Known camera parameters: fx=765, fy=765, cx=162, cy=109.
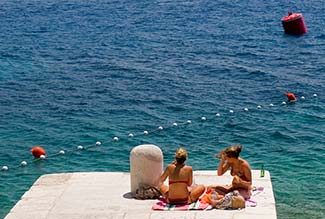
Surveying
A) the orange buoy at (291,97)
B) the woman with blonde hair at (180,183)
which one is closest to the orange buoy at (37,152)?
the woman with blonde hair at (180,183)

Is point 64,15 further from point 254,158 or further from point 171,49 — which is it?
point 254,158

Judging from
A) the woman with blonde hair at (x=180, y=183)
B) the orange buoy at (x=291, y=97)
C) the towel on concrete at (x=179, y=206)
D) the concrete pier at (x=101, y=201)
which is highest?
the woman with blonde hair at (x=180, y=183)

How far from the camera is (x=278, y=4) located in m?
65.0

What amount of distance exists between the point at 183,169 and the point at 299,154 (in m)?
9.87

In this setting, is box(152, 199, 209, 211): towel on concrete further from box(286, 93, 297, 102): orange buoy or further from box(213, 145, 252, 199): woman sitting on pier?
box(286, 93, 297, 102): orange buoy

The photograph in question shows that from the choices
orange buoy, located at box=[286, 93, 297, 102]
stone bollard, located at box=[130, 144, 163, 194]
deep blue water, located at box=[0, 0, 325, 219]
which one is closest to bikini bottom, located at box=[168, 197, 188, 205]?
stone bollard, located at box=[130, 144, 163, 194]

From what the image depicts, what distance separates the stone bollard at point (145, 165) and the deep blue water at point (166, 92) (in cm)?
464

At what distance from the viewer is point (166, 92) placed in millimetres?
34969

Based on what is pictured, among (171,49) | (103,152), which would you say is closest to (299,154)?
(103,152)

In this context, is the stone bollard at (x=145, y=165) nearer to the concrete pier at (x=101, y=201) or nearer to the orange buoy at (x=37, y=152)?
the concrete pier at (x=101, y=201)

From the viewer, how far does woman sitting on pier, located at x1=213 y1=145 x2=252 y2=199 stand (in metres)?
17.2

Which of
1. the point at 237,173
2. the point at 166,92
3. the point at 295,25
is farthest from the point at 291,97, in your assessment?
the point at 295,25

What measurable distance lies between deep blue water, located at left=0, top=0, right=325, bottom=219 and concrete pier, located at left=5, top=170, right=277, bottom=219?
3046mm

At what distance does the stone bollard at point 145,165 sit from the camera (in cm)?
1773
